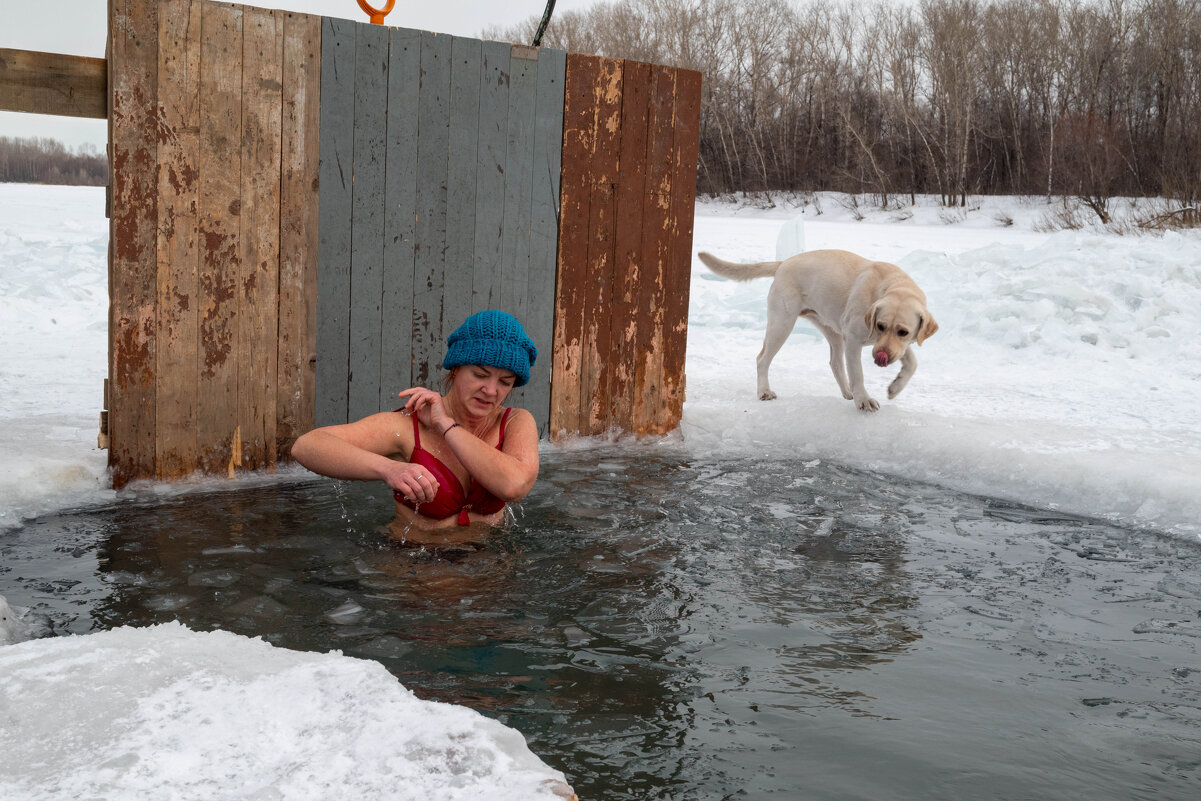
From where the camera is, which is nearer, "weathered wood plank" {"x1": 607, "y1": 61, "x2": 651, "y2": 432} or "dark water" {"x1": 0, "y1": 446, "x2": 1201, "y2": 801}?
"dark water" {"x1": 0, "y1": 446, "x2": 1201, "y2": 801}

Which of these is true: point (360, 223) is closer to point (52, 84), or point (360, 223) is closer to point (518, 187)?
point (518, 187)

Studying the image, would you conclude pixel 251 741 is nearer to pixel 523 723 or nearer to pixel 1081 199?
pixel 523 723

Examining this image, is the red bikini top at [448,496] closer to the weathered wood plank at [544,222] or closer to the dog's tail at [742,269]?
the weathered wood plank at [544,222]

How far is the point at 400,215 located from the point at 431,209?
7.7 inches

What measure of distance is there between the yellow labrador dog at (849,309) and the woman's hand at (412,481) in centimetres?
390

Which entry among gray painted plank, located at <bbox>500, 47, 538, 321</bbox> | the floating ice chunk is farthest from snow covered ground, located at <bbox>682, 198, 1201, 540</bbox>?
the floating ice chunk

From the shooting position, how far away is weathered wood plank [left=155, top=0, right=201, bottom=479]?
16.4 feet

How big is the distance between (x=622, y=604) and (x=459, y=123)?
3277mm

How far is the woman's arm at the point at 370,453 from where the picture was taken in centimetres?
373

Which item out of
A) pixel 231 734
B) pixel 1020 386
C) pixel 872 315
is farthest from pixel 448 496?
pixel 1020 386

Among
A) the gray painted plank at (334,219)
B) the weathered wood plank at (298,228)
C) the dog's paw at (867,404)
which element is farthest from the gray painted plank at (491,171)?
the dog's paw at (867,404)

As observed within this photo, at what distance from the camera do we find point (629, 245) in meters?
6.54

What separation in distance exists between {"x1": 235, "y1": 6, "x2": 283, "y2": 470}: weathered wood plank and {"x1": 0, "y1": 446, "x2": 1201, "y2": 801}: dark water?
45cm

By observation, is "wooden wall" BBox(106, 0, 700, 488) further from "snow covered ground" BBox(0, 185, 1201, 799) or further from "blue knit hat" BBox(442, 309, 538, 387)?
"blue knit hat" BBox(442, 309, 538, 387)
